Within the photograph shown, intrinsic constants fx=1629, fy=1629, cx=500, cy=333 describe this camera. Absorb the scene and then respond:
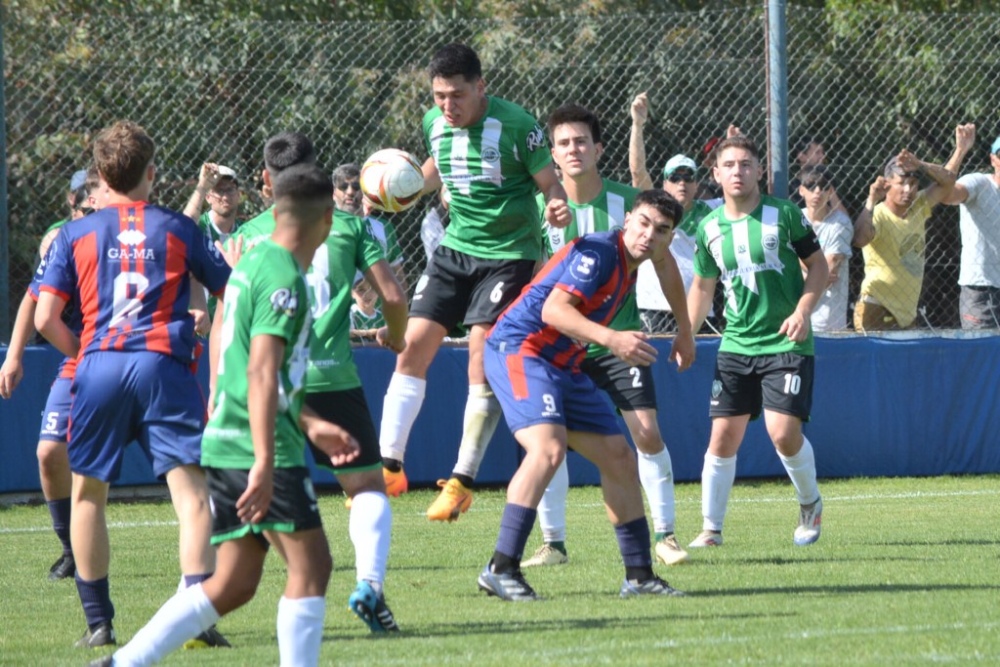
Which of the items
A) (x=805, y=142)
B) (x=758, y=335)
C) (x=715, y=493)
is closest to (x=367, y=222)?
(x=758, y=335)

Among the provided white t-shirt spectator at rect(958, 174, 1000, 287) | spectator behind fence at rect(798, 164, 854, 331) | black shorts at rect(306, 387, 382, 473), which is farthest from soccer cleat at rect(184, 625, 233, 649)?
white t-shirt spectator at rect(958, 174, 1000, 287)

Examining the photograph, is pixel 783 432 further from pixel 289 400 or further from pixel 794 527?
pixel 289 400

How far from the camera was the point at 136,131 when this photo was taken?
255 inches

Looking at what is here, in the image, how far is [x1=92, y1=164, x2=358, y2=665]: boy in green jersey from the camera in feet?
16.2

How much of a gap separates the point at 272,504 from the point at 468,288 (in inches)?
144

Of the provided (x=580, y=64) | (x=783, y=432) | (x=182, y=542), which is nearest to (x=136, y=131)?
A: (x=182, y=542)

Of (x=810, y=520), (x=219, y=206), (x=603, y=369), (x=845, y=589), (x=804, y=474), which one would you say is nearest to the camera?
(x=845, y=589)

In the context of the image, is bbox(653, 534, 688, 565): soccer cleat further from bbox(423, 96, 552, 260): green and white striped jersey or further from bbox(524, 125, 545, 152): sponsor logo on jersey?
bbox(524, 125, 545, 152): sponsor logo on jersey

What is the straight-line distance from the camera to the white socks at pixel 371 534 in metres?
6.46

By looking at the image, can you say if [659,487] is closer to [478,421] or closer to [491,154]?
[478,421]

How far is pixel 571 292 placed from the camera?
7.06 meters

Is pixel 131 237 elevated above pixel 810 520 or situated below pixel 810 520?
above

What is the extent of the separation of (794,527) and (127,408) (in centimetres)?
523

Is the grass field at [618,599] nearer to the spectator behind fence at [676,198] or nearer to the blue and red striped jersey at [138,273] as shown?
the blue and red striped jersey at [138,273]
